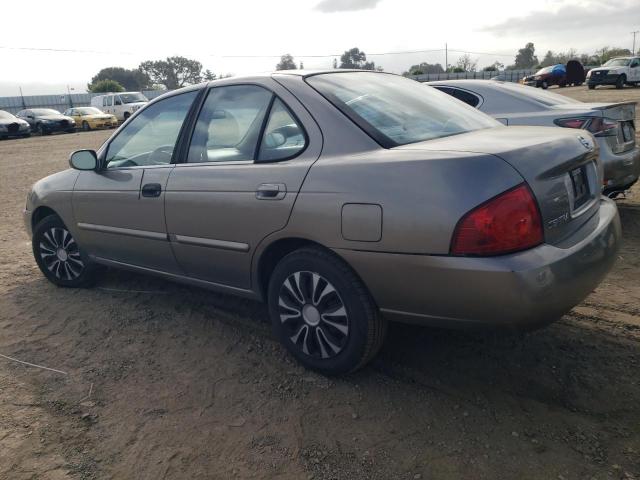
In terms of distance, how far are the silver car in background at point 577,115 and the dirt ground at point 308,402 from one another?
5.22 feet

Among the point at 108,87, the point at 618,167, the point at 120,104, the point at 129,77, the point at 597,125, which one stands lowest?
the point at 618,167

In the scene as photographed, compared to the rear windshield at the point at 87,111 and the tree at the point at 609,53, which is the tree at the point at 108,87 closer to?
the rear windshield at the point at 87,111

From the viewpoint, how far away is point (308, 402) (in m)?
2.81

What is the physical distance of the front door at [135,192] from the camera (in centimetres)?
367

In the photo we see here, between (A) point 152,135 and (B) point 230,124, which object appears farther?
(A) point 152,135

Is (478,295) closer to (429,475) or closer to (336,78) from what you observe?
(429,475)

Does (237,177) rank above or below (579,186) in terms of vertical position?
above

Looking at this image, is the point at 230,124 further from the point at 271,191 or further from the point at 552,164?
the point at 552,164

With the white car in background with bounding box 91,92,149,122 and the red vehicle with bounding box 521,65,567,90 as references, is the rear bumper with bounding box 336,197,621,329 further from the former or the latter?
the red vehicle with bounding box 521,65,567,90

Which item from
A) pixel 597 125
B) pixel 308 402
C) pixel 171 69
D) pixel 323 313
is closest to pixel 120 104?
pixel 597 125

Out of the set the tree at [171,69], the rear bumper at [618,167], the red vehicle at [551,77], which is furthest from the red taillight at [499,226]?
the tree at [171,69]

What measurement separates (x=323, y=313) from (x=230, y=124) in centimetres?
139

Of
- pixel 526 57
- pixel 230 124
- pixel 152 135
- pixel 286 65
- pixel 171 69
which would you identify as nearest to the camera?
pixel 230 124

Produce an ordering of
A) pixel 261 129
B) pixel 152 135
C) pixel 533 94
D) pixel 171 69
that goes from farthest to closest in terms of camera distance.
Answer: pixel 171 69
pixel 533 94
pixel 152 135
pixel 261 129
